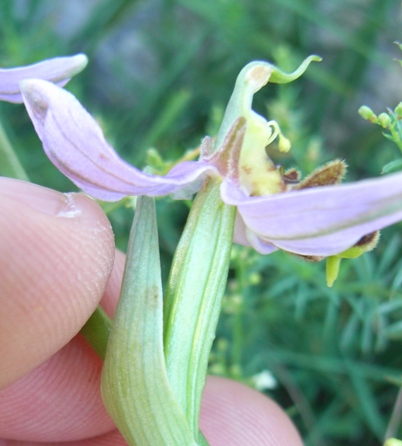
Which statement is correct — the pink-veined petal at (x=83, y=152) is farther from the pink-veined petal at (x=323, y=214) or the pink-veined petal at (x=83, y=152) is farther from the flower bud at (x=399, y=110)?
the flower bud at (x=399, y=110)

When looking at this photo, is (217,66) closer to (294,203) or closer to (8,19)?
(8,19)

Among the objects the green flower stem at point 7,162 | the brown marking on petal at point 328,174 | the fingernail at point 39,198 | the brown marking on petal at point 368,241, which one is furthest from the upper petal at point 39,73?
the brown marking on petal at point 368,241

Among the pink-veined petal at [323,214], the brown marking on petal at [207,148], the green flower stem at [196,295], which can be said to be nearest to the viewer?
the pink-veined petal at [323,214]

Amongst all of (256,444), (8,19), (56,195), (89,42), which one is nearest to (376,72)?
(89,42)

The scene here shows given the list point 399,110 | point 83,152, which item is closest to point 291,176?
point 399,110

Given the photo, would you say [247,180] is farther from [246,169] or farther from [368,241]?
[368,241]
